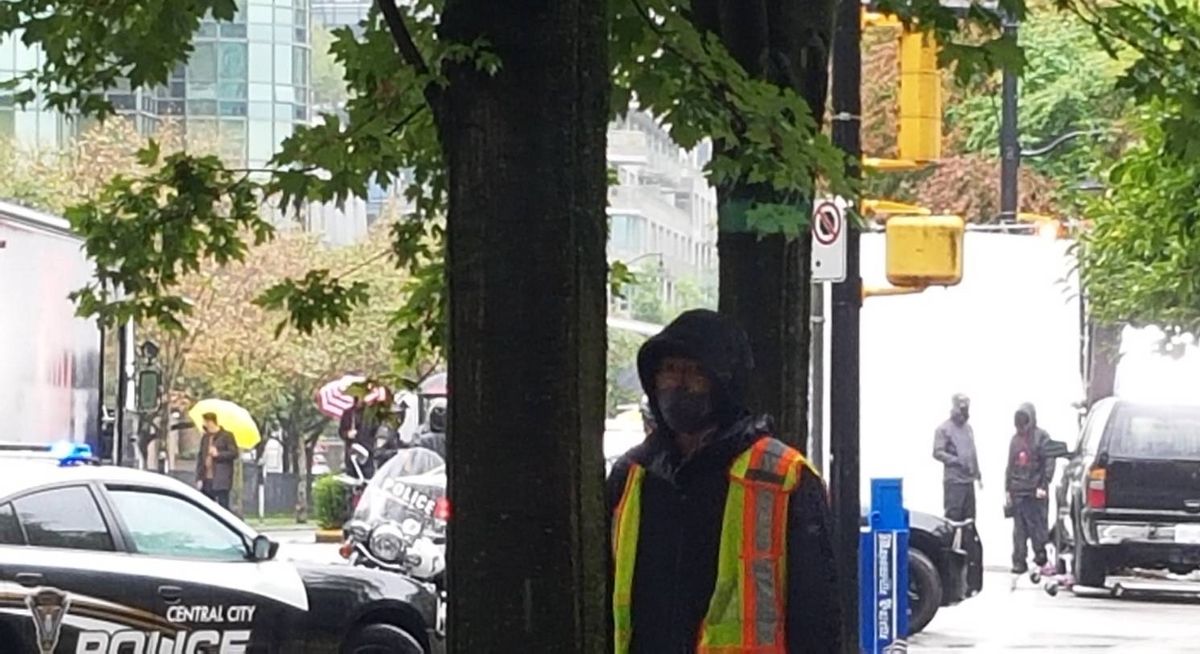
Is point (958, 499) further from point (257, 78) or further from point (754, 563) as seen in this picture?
point (257, 78)

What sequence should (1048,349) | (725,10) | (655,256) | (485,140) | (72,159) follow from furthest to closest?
(72,159), (655,256), (1048,349), (725,10), (485,140)

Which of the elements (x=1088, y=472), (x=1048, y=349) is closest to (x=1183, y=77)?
(x=1088, y=472)

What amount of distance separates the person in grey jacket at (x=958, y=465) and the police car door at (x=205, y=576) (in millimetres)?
11693

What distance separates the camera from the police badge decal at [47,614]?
1260 centimetres

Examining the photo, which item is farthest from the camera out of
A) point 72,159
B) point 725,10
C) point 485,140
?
point 72,159

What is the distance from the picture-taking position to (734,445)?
5656mm

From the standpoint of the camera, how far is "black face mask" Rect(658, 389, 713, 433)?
5695 millimetres

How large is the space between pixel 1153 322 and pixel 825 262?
42.6ft

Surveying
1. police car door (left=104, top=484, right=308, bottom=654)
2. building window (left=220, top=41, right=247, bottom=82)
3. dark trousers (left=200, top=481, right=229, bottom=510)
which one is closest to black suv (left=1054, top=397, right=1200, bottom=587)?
dark trousers (left=200, top=481, right=229, bottom=510)

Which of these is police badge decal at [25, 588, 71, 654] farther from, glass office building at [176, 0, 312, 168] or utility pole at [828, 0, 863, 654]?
glass office building at [176, 0, 312, 168]

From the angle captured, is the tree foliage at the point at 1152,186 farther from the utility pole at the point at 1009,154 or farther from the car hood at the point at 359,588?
the utility pole at the point at 1009,154

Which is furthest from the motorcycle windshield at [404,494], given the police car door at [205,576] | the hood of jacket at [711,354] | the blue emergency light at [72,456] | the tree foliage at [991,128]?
the tree foliage at [991,128]

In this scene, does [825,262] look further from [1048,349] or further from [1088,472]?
[1048,349]

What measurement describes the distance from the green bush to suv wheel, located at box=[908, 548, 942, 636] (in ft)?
47.1
